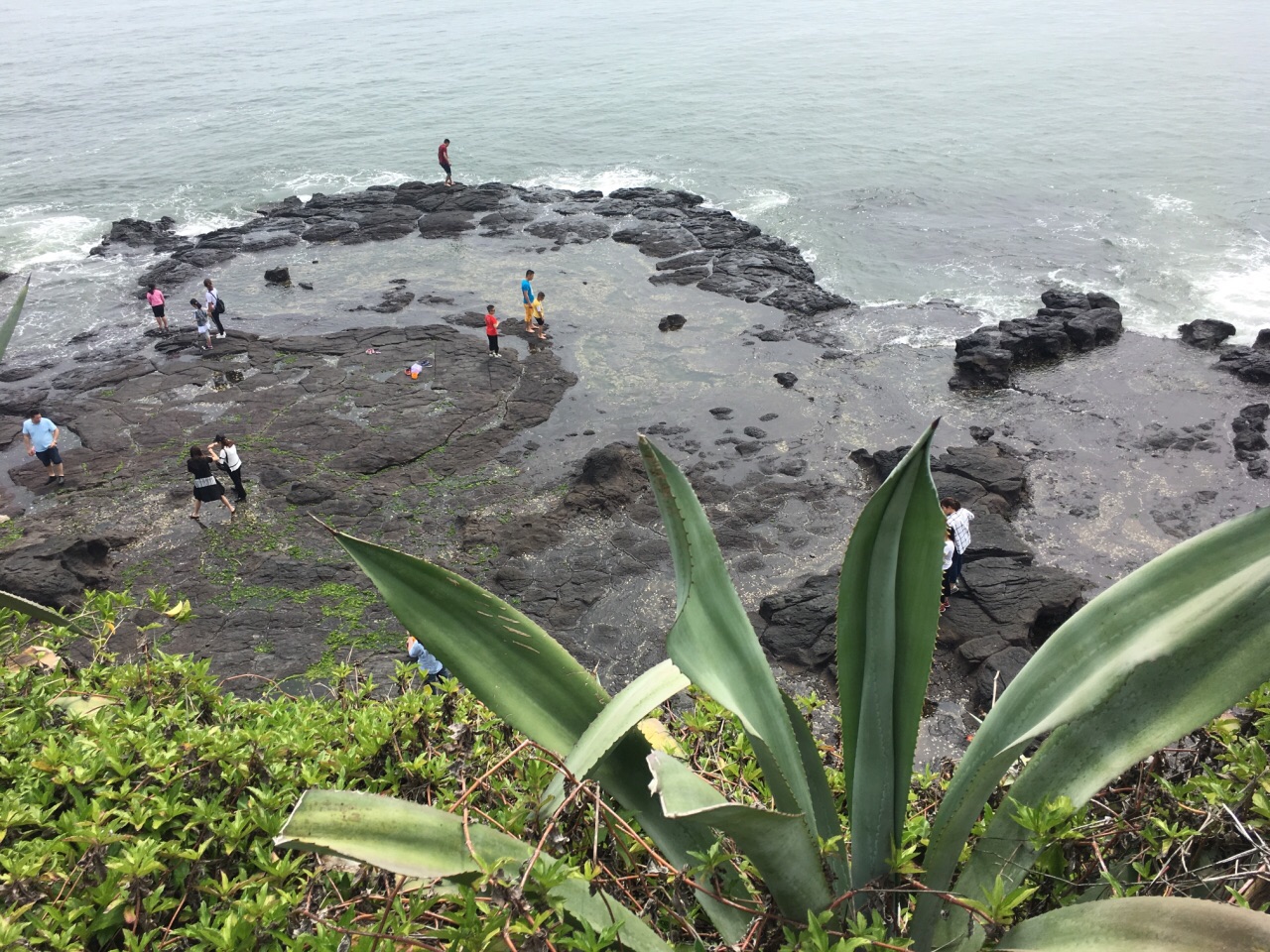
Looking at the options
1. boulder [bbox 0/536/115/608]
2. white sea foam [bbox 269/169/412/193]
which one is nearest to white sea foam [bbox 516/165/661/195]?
white sea foam [bbox 269/169/412/193]

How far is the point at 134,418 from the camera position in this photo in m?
13.4

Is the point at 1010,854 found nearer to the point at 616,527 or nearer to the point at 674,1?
the point at 616,527

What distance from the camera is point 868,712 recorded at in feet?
6.81

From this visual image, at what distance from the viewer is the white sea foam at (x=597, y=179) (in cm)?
2556

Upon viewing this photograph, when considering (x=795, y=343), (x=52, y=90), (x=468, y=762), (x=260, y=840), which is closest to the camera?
(x=260, y=840)

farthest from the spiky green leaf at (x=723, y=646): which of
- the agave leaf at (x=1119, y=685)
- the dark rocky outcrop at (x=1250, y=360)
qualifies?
the dark rocky outcrop at (x=1250, y=360)

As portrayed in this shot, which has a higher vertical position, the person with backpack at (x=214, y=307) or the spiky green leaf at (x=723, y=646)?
the spiky green leaf at (x=723, y=646)

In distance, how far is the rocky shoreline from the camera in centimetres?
914

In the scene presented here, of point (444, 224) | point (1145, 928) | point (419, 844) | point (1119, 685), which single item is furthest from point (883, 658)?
point (444, 224)

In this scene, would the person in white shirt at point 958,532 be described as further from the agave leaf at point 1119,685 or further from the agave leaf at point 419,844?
the agave leaf at point 419,844

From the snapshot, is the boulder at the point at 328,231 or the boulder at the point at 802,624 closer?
the boulder at the point at 802,624

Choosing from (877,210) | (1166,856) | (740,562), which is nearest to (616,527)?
(740,562)

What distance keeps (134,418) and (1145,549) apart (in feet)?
47.8

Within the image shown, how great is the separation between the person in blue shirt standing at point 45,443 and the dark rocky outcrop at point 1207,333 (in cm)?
1816
